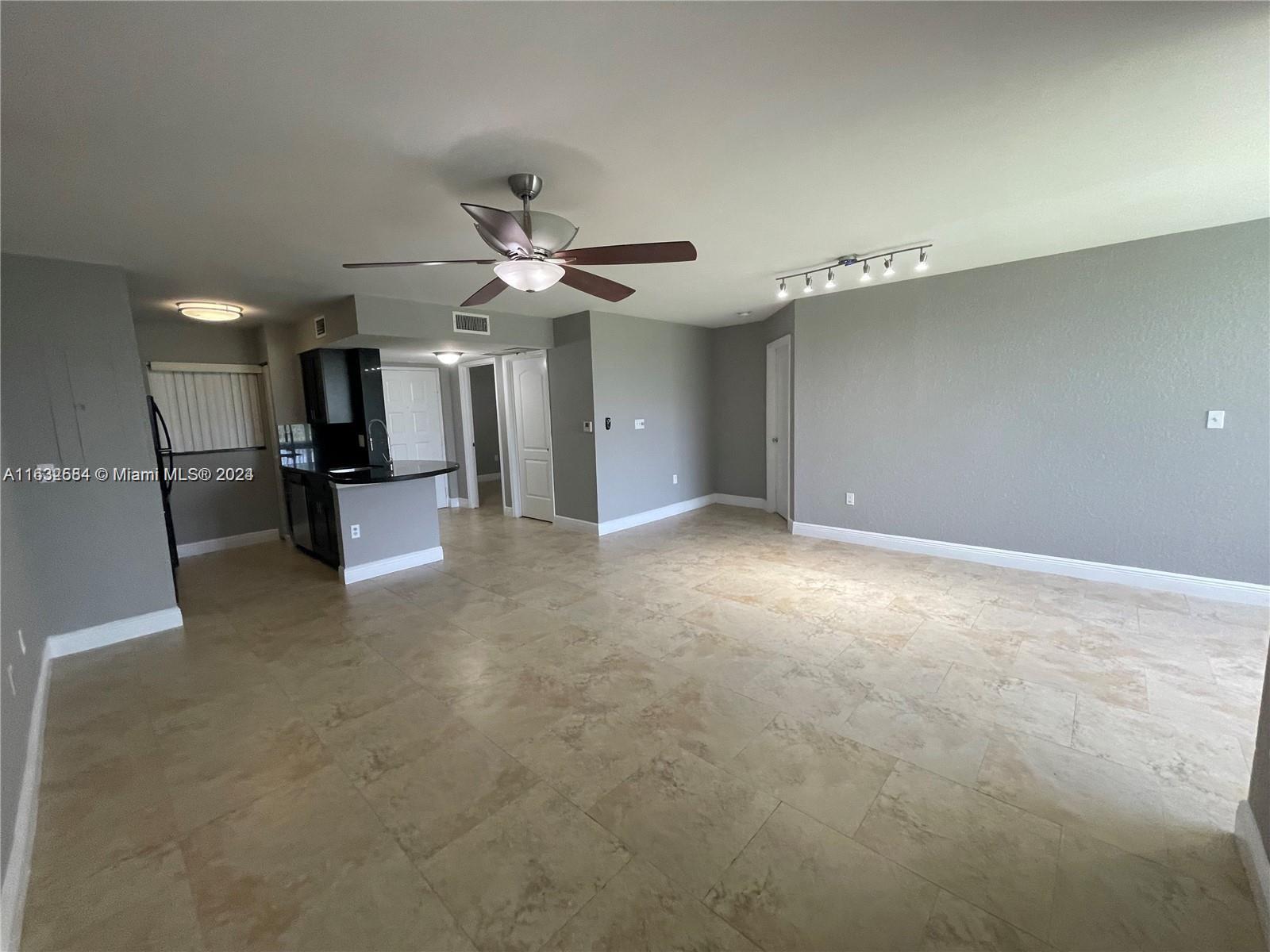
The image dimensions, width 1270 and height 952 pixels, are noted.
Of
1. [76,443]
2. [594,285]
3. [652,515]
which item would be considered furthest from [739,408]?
[76,443]

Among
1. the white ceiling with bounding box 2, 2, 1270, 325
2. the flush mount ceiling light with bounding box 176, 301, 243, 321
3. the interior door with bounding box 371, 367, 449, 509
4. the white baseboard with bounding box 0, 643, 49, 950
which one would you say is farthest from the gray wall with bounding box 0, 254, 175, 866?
the interior door with bounding box 371, 367, 449, 509

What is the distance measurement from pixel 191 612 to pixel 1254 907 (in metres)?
5.60

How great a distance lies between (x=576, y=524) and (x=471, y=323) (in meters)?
2.46

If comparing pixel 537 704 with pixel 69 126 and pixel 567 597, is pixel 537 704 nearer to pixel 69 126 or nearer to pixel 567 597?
pixel 567 597

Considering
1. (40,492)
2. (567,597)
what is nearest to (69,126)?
(40,492)

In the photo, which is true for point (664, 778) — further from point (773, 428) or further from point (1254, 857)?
point (773, 428)

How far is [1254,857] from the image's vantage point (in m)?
1.49

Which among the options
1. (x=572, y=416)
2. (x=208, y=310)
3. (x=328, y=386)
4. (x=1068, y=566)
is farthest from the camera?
(x=572, y=416)

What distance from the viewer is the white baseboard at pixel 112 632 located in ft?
10.3

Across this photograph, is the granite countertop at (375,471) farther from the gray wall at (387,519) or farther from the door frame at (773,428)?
the door frame at (773,428)

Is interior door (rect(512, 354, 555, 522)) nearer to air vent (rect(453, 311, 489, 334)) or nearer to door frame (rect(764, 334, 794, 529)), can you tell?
air vent (rect(453, 311, 489, 334))

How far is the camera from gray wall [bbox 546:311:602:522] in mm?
5449

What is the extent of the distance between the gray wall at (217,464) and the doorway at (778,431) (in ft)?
18.0

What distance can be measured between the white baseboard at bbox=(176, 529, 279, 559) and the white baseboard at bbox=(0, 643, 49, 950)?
127 inches
